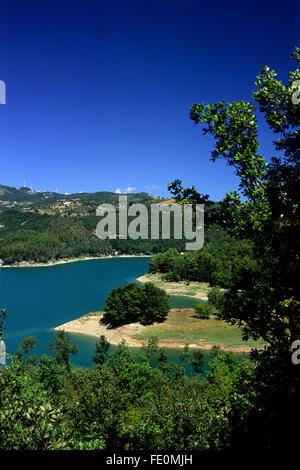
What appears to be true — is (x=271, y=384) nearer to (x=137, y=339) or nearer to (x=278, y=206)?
(x=278, y=206)

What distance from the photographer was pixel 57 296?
79562 mm

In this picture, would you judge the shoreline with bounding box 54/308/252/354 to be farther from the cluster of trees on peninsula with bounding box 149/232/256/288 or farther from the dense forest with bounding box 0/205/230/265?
the dense forest with bounding box 0/205/230/265

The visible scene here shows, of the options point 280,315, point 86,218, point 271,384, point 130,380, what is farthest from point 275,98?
point 86,218

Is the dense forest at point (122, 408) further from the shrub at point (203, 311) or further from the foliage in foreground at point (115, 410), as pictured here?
the shrub at point (203, 311)

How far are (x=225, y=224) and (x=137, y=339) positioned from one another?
47110mm

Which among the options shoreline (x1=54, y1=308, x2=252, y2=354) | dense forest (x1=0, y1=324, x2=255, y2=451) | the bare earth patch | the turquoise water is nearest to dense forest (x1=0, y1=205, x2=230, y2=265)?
the turquoise water

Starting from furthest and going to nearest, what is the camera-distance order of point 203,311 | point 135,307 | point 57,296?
point 57,296, point 203,311, point 135,307

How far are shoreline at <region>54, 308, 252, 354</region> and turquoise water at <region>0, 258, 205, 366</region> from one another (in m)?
1.83

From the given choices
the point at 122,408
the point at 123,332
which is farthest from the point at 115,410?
the point at 123,332

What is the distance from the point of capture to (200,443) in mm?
9141

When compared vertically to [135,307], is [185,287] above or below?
below

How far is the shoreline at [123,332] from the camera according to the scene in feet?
149

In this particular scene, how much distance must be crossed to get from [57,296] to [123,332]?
33.1 meters

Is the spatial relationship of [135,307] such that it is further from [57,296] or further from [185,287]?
[57,296]
